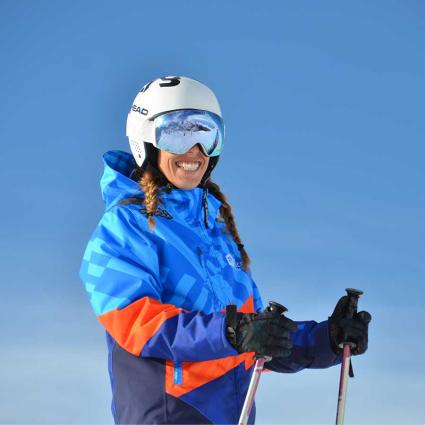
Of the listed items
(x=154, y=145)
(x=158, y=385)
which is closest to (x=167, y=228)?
(x=154, y=145)

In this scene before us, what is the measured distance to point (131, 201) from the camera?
483 cm

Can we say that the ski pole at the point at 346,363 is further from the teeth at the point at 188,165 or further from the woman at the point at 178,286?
the teeth at the point at 188,165

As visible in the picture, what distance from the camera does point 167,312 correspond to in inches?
167

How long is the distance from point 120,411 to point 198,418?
0.52 meters

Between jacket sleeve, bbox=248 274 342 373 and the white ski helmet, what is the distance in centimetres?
148

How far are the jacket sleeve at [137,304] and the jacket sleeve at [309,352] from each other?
1088 millimetres

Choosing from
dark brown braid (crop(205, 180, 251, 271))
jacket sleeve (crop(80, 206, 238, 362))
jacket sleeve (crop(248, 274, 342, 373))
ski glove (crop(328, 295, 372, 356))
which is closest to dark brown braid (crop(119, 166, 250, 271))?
dark brown braid (crop(205, 180, 251, 271))

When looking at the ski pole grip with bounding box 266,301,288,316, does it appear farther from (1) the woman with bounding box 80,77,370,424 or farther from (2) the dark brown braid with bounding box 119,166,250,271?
(2) the dark brown braid with bounding box 119,166,250,271

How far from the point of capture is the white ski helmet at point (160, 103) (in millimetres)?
5141

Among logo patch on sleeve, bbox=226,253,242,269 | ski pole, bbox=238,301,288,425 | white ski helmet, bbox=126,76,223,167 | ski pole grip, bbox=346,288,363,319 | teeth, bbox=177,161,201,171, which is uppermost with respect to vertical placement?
white ski helmet, bbox=126,76,223,167

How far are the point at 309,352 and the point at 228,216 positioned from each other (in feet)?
4.00

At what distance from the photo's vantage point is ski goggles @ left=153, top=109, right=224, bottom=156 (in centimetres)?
505

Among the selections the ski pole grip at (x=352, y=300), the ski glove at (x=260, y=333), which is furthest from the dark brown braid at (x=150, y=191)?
the ski pole grip at (x=352, y=300)

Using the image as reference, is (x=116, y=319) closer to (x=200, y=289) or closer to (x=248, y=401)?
(x=200, y=289)
